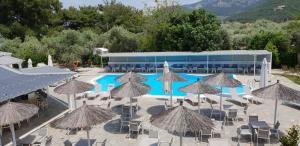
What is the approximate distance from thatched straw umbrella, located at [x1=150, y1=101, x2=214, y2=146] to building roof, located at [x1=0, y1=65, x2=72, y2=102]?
269 inches

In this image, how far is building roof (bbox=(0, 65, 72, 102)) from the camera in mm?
12266

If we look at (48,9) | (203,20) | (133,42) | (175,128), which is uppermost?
(48,9)

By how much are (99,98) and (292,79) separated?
15724mm

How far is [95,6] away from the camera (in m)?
56.7

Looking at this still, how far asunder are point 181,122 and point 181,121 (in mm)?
36

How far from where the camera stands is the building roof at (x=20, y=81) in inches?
483

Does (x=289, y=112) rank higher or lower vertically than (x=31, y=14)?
lower

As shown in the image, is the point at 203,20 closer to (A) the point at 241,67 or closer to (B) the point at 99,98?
(A) the point at 241,67

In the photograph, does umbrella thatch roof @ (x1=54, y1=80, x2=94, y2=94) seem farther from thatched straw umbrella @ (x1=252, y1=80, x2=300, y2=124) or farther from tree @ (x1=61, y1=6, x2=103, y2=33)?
tree @ (x1=61, y1=6, x2=103, y2=33)

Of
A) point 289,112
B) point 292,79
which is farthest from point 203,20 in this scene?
point 289,112

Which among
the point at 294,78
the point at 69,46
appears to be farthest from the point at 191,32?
the point at 69,46

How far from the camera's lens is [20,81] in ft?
46.6

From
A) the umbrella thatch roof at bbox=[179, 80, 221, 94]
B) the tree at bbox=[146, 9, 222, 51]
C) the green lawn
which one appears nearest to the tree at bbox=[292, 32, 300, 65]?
the green lawn

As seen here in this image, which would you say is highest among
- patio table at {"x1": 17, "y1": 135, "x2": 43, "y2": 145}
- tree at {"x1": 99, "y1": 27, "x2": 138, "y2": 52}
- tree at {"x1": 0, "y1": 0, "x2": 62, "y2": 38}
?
tree at {"x1": 0, "y1": 0, "x2": 62, "y2": 38}
